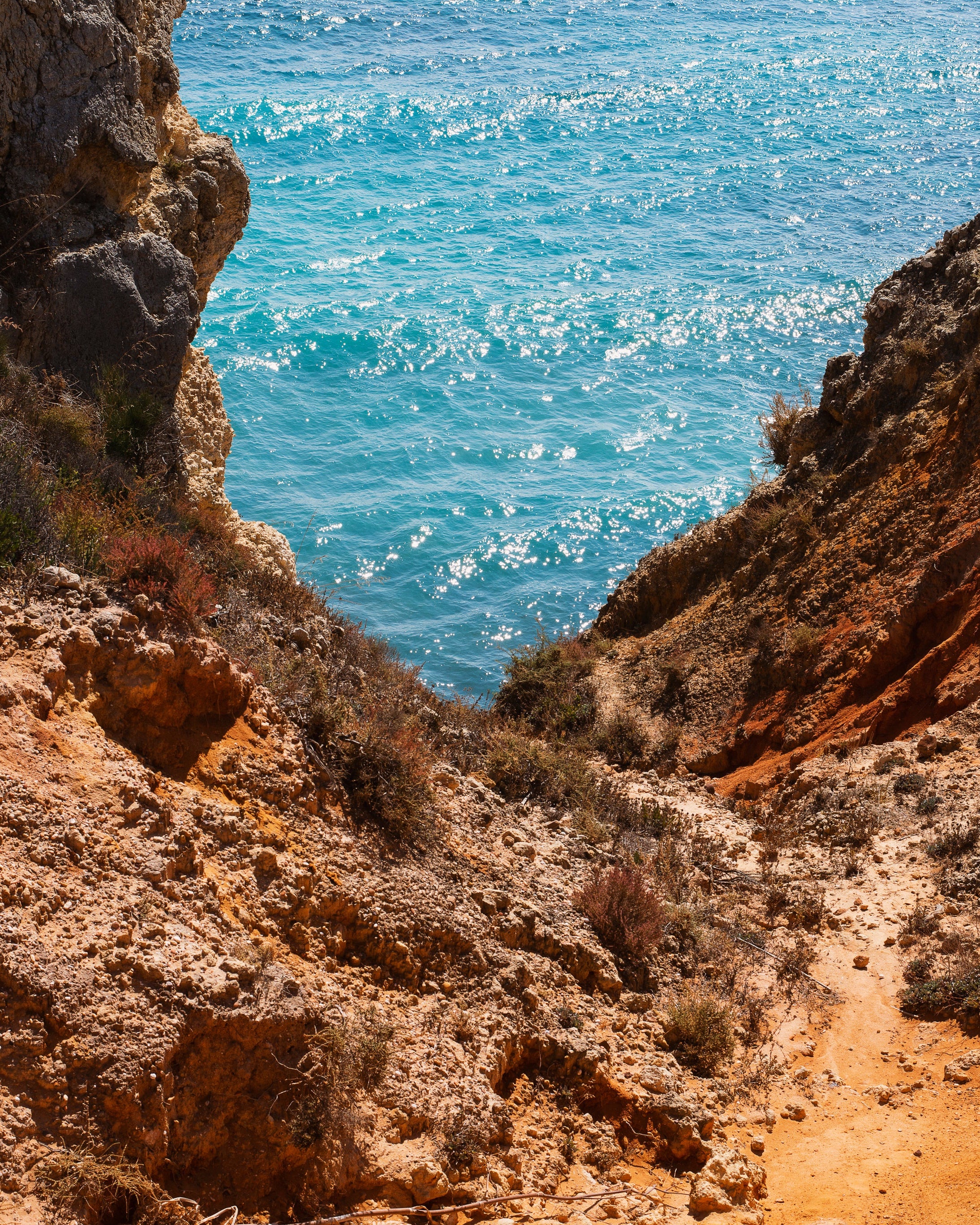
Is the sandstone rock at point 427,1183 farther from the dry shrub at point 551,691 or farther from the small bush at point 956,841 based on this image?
the dry shrub at point 551,691

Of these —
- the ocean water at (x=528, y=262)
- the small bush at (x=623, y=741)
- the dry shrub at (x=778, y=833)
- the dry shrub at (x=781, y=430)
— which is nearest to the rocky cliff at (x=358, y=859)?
the dry shrub at (x=778, y=833)

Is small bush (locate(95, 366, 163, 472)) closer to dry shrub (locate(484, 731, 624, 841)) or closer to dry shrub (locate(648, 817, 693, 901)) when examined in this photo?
dry shrub (locate(484, 731, 624, 841))

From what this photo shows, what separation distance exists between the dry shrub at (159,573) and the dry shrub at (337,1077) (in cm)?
249

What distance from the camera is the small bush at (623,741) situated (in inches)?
463

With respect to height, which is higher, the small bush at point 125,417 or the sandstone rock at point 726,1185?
the small bush at point 125,417

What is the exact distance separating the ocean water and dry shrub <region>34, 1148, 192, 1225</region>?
8.88 metres

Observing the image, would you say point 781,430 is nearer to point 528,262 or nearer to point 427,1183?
point 427,1183

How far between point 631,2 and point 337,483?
4653 centimetres

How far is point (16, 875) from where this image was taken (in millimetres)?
4238

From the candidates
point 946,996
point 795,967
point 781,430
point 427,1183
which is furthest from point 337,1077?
point 781,430

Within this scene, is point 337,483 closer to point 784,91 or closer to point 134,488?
point 134,488

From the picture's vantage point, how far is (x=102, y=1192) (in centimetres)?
375

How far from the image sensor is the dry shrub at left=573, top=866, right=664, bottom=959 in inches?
262

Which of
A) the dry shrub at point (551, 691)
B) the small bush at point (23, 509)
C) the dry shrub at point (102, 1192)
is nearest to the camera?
the dry shrub at point (102, 1192)
